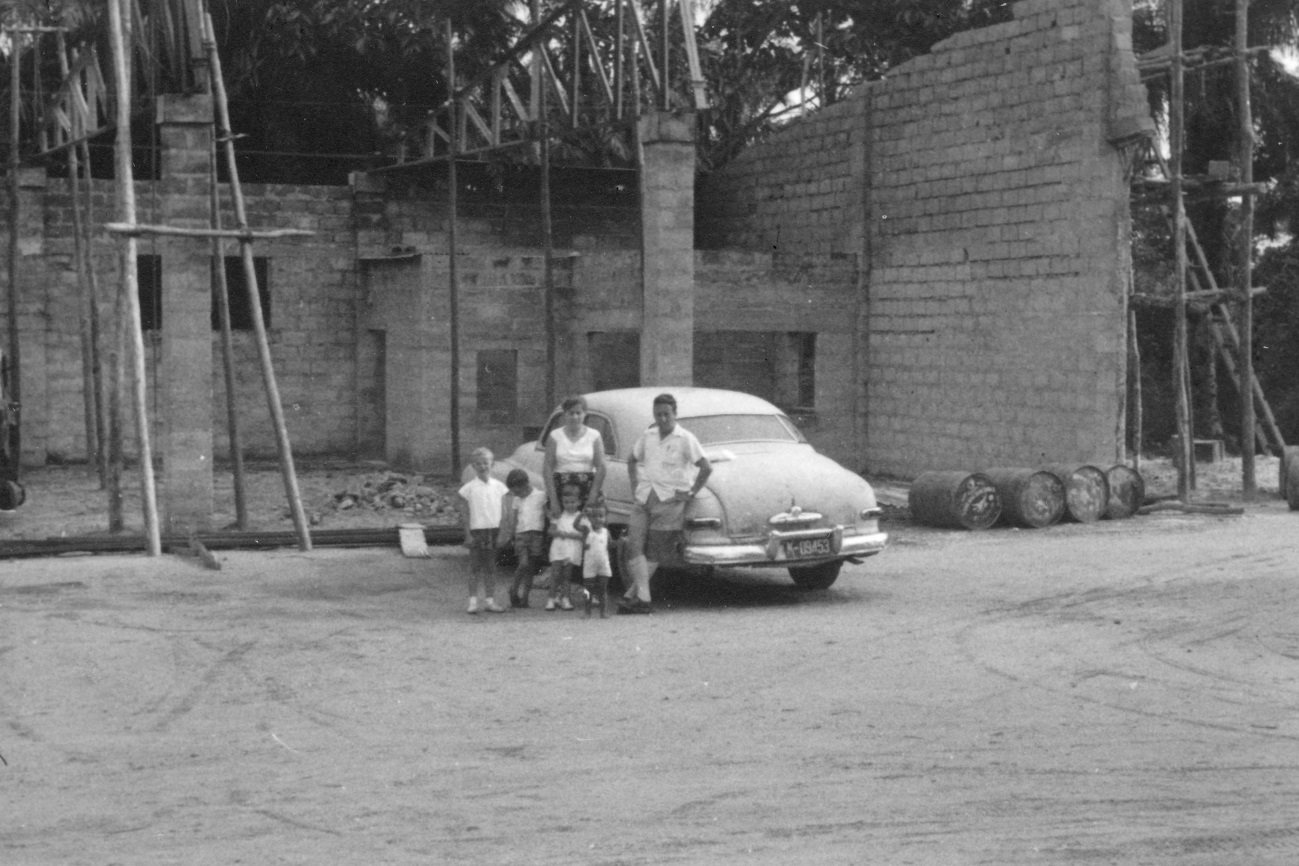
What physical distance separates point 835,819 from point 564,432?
6.14 meters

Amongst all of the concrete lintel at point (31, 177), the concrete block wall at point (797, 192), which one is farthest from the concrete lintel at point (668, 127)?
the concrete lintel at point (31, 177)

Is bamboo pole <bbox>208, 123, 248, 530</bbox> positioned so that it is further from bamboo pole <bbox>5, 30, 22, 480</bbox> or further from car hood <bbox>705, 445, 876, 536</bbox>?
car hood <bbox>705, 445, 876, 536</bbox>

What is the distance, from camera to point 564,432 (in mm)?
13172

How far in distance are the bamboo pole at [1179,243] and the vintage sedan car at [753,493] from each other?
7785mm

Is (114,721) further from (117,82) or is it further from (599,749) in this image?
(117,82)

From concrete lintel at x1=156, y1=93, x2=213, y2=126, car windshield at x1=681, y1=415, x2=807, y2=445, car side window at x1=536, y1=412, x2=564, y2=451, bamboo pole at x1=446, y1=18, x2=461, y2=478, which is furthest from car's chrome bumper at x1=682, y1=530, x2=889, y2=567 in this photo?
bamboo pole at x1=446, y1=18, x2=461, y2=478

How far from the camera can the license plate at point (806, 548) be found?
1322 centimetres

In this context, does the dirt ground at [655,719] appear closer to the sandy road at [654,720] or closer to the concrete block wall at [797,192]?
the sandy road at [654,720]

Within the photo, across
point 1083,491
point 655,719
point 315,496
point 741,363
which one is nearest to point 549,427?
point 655,719

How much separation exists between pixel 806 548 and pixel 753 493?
0.53 metres

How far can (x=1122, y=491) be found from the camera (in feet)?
65.3

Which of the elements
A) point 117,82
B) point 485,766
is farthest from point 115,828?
point 117,82

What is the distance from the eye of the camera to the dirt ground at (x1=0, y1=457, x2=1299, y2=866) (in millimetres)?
7121

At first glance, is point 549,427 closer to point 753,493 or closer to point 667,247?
point 753,493
